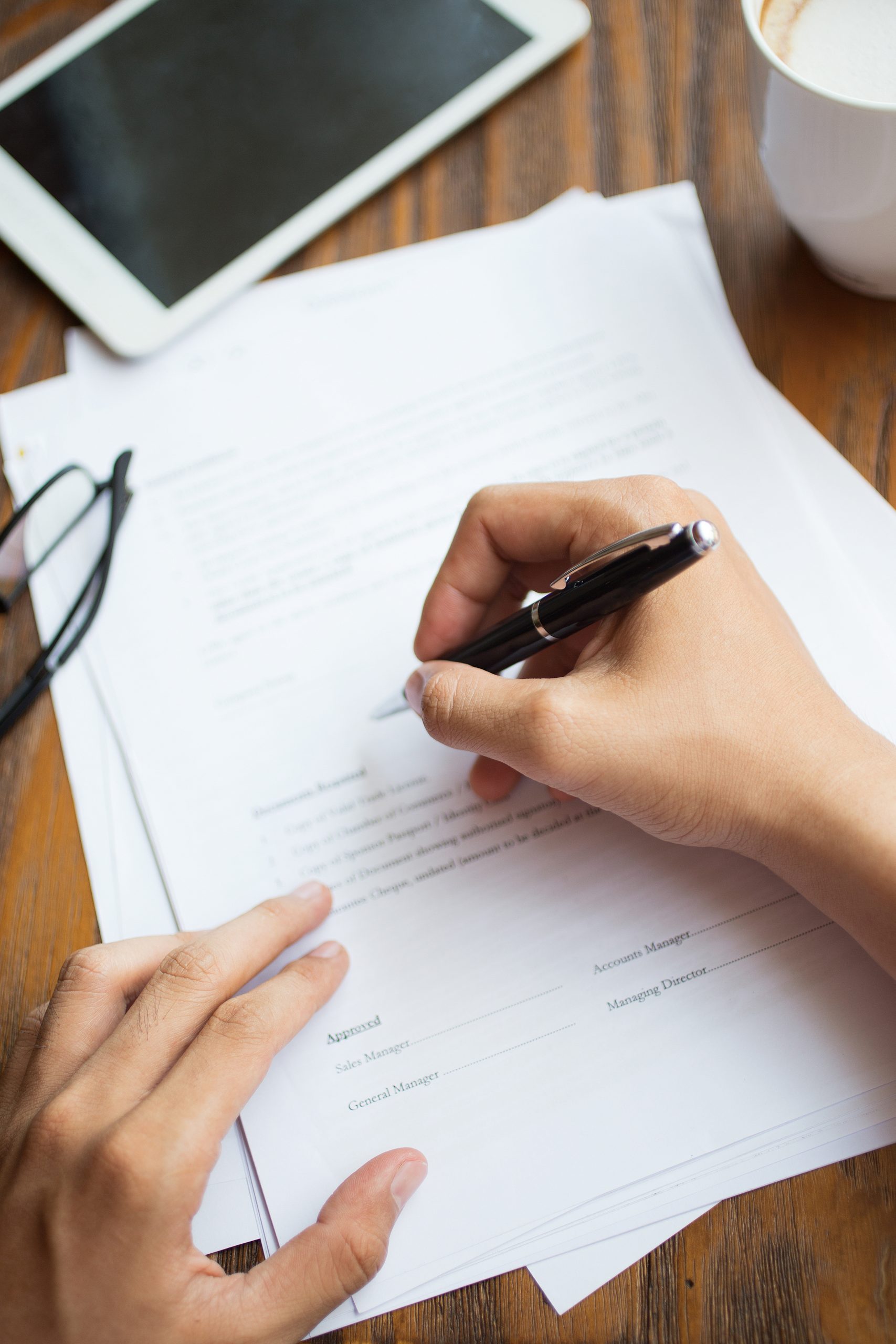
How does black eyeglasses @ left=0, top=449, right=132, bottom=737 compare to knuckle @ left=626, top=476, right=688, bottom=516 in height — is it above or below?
above

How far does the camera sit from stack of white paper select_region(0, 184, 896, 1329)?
490 millimetres

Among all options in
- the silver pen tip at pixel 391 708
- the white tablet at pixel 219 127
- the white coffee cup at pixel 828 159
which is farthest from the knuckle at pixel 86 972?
the white coffee cup at pixel 828 159

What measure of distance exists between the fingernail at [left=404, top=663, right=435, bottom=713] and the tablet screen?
0.38 metres

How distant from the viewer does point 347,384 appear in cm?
69

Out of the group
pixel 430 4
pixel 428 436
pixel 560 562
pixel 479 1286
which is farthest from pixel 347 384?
pixel 479 1286

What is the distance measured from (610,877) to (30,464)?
0.51 meters

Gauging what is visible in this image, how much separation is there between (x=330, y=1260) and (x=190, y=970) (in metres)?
0.16

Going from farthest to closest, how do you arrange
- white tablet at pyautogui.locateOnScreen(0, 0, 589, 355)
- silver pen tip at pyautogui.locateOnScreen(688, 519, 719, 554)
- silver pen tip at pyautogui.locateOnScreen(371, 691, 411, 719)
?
white tablet at pyautogui.locateOnScreen(0, 0, 589, 355) < silver pen tip at pyautogui.locateOnScreen(371, 691, 411, 719) < silver pen tip at pyautogui.locateOnScreen(688, 519, 719, 554)

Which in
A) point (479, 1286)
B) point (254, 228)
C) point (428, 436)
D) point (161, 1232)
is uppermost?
point (254, 228)

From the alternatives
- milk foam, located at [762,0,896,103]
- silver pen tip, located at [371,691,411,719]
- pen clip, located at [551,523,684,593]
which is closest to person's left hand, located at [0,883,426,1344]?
silver pen tip, located at [371,691,411,719]

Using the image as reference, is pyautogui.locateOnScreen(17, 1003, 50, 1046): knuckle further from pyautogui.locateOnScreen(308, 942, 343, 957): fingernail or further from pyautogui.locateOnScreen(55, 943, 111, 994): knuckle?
pyautogui.locateOnScreen(308, 942, 343, 957): fingernail

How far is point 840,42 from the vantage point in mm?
549

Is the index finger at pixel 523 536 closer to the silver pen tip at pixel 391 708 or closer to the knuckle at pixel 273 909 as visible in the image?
the silver pen tip at pixel 391 708

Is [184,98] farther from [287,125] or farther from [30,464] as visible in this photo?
[30,464]
